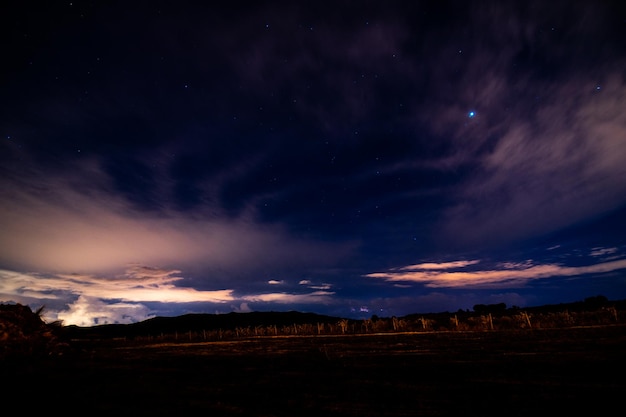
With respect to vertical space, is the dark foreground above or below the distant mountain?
above

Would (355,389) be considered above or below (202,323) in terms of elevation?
above

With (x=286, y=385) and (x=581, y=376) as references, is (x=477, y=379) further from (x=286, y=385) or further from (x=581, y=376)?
(x=286, y=385)

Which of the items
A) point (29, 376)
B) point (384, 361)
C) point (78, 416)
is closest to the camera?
point (78, 416)

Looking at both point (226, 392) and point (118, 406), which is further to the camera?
point (226, 392)

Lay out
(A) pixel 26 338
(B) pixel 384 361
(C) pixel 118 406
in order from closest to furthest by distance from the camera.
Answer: (C) pixel 118 406 < (B) pixel 384 361 < (A) pixel 26 338

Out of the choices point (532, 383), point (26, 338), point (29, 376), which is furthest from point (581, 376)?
point (26, 338)

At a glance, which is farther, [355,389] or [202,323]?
[202,323]

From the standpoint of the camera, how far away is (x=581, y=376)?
848cm

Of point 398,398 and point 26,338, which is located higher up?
point 26,338

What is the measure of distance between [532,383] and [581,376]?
1.65m

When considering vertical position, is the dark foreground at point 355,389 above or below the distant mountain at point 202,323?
above

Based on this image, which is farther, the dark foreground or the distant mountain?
the distant mountain

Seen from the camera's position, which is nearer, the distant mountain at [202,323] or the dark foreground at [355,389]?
the dark foreground at [355,389]

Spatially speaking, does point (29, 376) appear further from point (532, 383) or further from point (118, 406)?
point (532, 383)
